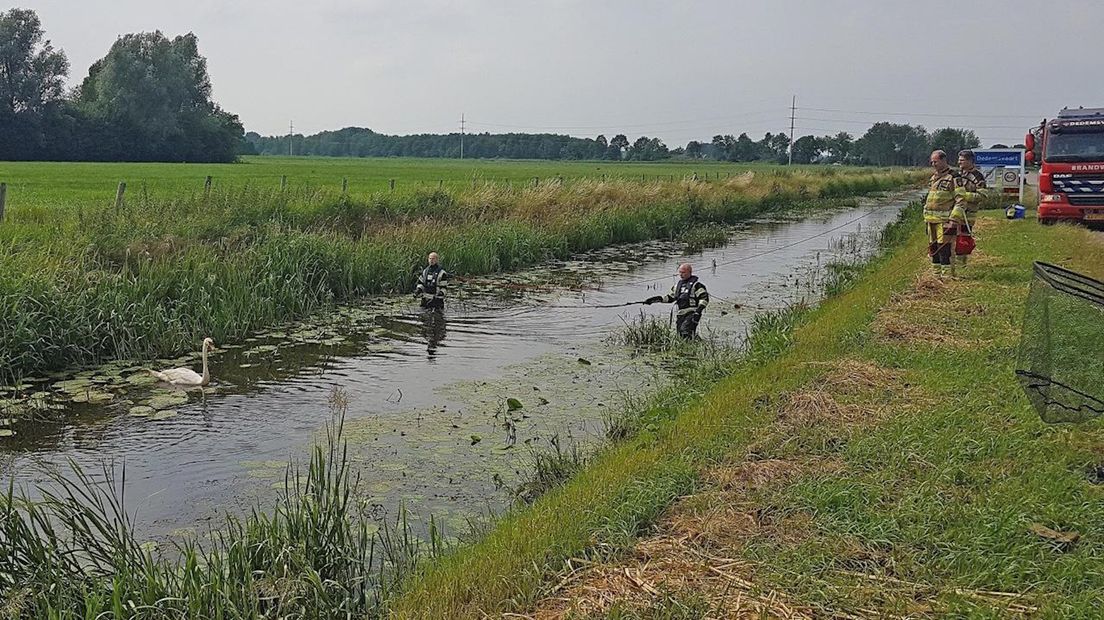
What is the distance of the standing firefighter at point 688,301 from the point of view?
Result: 12555 mm

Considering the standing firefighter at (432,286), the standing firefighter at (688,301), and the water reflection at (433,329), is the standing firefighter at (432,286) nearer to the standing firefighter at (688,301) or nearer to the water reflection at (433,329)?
the water reflection at (433,329)

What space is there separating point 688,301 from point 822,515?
773 centimetres

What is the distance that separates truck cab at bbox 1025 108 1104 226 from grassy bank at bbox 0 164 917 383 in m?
11.6

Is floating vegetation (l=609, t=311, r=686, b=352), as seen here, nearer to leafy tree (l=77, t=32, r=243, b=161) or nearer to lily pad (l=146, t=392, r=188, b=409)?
lily pad (l=146, t=392, r=188, b=409)

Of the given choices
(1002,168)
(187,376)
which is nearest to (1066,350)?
(187,376)

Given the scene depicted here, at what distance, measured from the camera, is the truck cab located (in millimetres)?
21500

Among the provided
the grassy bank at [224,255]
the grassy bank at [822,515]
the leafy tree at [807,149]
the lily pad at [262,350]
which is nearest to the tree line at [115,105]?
the leafy tree at [807,149]

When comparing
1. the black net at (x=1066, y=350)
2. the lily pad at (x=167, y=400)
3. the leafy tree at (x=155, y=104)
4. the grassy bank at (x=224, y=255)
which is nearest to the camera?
the black net at (x=1066, y=350)

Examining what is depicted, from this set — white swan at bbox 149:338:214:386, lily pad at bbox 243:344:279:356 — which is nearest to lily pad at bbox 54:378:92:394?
white swan at bbox 149:338:214:386

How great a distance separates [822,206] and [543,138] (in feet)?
350

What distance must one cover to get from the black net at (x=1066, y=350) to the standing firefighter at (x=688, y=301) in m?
7.03

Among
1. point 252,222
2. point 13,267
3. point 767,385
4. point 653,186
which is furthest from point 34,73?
point 767,385

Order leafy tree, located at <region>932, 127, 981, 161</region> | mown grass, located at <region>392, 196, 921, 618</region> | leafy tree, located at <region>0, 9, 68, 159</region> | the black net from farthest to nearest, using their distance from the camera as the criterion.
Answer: leafy tree, located at <region>932, 127, 981, 161</region> → leafy tree, located at <region>0, 9, 68, 159</region> → the black net → mown grass, located at <region>392, 196, 921, 618</region>

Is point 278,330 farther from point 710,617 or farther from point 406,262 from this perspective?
point 710,617
